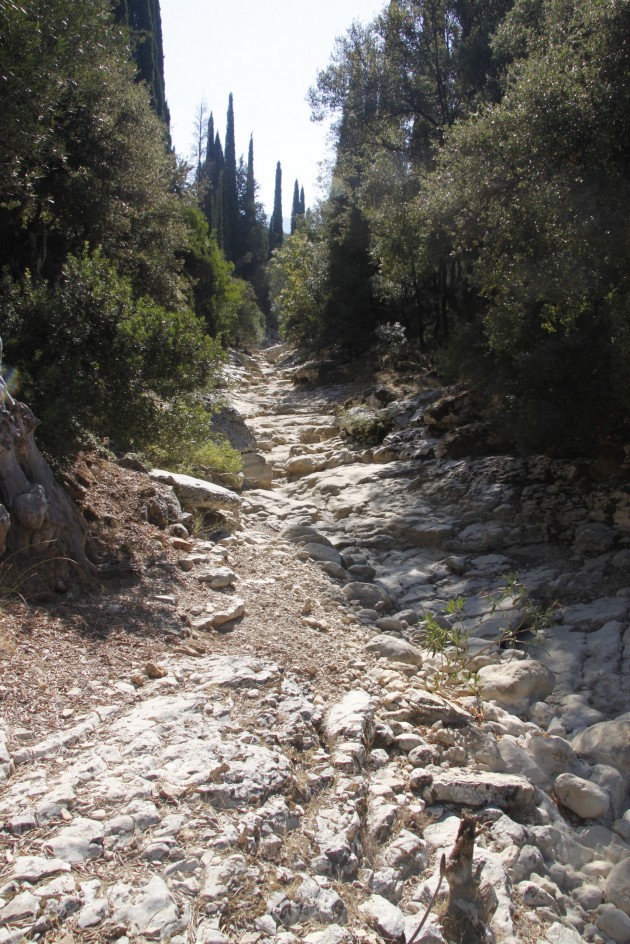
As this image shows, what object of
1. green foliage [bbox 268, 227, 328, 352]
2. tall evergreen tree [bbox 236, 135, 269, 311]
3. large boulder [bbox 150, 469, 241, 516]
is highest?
tall evergreen tree [bbox 236, 135, 269, 311]

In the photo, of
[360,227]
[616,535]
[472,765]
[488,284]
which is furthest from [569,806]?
[360,227]

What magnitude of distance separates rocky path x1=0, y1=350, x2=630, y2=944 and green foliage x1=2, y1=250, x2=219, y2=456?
1571 millimetres

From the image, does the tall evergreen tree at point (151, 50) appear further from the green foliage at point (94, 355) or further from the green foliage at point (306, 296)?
the green foliage at point (94, 355)

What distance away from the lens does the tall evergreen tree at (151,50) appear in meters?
28.8

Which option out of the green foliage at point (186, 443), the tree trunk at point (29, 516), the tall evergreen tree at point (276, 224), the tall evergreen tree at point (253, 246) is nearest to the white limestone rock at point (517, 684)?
the tree trunk at point (29, 516)

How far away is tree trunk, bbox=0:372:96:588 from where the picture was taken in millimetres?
4648

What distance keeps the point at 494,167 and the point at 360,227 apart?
13.7 metres

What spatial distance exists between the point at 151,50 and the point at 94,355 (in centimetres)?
3003

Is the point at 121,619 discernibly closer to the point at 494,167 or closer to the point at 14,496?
the point at 14,496

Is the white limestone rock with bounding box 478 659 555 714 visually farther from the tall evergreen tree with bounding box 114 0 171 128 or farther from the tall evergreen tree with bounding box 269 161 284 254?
Result: the tall evergreen tree with bounding box 269 161 284 254

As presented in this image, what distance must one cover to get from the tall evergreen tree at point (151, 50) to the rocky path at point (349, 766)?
27876mm

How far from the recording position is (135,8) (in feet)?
102

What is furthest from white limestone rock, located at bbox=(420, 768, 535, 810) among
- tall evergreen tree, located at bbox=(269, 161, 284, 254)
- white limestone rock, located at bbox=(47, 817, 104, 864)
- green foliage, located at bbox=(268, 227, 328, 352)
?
tall evergreen tree, located at bbox=(269, 161, 284, 254)

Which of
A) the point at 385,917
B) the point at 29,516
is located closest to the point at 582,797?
the point at 385,917
